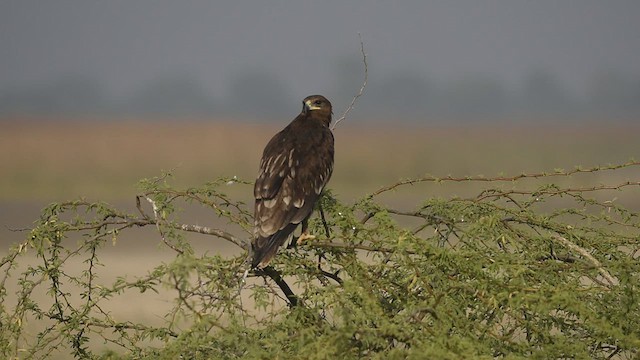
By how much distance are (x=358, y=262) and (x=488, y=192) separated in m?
1.09

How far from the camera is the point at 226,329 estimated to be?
3.08m

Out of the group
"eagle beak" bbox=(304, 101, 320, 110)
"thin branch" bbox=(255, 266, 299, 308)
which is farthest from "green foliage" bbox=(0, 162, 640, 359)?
"eagle beak" bbox=(304, 101, 320, 110)

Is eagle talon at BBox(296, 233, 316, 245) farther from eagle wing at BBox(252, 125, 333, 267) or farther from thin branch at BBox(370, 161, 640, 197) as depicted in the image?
thin branch at BBox(370, 161, 640, 197)

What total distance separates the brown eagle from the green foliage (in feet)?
0.24

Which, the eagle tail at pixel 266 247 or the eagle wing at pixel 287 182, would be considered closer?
the eagle tail at pixel 266 247

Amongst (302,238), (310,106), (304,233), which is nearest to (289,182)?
(304,233)

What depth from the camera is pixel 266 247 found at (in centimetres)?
423

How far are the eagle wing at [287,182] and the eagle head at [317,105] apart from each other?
0.39m

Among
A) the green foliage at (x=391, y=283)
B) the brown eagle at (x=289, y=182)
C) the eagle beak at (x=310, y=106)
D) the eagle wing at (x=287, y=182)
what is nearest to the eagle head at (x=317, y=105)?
the eagle beak at (x=310, y=106)

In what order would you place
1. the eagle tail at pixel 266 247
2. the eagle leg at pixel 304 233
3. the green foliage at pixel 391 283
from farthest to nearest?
Answer: the eagle leg at pixel 304 233 → the eagle tail at pixel 266 247 → the green foliage at pixel 391 283

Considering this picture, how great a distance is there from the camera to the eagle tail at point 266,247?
13.4 feet

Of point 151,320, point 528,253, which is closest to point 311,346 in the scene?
point 528,253

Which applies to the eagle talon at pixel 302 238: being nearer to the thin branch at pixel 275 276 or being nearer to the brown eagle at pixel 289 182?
the brown eagle at pixel 289 182

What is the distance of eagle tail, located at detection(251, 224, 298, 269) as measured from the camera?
408cm
